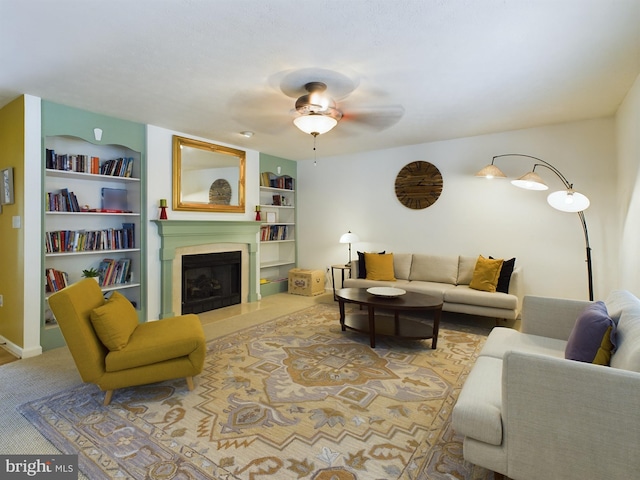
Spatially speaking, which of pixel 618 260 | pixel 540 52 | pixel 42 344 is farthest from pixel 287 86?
pixel 618 260

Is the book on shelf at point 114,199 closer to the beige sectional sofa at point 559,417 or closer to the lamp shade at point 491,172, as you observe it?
the beige sectional sofa at point 559,417

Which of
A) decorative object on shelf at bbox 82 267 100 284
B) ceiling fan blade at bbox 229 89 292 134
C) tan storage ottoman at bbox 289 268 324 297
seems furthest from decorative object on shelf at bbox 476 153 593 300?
decorative object on shelf at bbox 82 267 100 284

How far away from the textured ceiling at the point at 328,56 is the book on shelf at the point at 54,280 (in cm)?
170

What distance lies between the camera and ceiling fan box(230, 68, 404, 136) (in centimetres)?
273

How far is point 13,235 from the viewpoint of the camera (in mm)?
3248

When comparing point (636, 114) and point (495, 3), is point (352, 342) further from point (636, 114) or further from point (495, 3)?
point (636, 114)

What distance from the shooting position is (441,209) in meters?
4.89

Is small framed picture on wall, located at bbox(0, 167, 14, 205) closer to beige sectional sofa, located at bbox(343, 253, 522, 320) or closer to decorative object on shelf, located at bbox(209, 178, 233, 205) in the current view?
decorative object on shelf, located at bbox(209, 178, 233, 205)

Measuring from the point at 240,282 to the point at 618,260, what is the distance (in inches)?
190

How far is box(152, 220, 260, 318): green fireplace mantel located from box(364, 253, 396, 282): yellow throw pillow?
185 centimetres

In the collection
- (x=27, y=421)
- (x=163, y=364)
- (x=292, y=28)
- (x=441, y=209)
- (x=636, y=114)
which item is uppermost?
(x=292, y=28)

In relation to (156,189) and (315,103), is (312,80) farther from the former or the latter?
(156,189)

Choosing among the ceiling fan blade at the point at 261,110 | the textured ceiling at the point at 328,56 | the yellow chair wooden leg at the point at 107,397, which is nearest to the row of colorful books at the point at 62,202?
the textured ceiling at the point at 328,56

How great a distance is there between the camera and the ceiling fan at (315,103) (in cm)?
273
